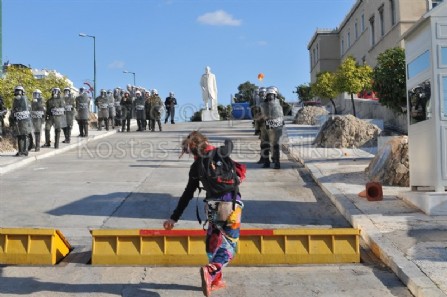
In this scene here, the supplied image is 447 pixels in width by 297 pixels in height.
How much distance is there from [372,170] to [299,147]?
6.49 meters

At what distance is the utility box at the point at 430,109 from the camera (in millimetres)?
7430

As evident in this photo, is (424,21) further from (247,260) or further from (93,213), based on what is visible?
(93,213)

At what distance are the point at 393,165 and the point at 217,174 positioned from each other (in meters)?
6.04

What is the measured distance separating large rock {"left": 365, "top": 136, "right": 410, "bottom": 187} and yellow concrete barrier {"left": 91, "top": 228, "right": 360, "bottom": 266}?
4149mm

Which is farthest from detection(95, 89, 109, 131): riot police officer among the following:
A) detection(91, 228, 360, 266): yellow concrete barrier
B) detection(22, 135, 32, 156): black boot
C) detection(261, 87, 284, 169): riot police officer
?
detection(91, 228, 360, 266): yellow concrete barrier

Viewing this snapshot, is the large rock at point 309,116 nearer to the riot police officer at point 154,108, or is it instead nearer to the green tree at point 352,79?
the green tree at point 352,79

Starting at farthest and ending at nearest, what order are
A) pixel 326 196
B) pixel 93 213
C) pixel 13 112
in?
1. pixel 13 112
2. pixel 326 196
3. pixel 93 213

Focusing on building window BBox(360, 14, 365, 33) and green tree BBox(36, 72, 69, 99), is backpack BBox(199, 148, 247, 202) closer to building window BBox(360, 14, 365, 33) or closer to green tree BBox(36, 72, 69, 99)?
green tree BBox(36, 72, 69, 99)

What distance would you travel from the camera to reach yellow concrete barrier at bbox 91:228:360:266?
20.0ft

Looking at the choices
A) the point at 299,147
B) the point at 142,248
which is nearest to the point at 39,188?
the point at 142,248

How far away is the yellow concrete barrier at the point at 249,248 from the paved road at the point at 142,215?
5.0 inches

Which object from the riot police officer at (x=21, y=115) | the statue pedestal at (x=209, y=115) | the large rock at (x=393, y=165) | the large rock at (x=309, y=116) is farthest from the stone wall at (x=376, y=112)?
the riot police officer at (x=21, y=115)

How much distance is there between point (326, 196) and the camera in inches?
383

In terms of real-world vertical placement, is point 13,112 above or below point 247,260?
above
